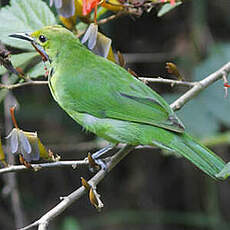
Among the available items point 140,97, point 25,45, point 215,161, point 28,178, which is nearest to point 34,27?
point 25,45

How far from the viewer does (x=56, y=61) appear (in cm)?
263

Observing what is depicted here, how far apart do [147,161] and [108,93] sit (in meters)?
2.37

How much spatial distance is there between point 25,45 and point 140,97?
690mm

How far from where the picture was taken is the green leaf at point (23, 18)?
8.88ft

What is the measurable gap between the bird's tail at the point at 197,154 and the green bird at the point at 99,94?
0.10 meters

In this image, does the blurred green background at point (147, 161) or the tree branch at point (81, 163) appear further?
the blurred green background at point (147, 161)

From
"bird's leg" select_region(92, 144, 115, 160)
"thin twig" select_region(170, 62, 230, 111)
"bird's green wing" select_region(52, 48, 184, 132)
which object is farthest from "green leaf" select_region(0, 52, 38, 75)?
"thin twig" select_region(170, 62, 230, 111)

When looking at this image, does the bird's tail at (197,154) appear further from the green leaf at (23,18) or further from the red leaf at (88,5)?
the green leaf at (23,18)

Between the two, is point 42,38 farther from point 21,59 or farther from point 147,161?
point 147,161

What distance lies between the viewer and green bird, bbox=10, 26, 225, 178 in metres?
2.43

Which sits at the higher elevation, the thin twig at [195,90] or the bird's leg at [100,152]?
the thin twig at [195,90]

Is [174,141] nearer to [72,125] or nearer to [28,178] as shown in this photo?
[72,125]

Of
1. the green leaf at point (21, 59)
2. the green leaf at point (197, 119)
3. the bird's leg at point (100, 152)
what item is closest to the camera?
the bird's leg at point (100, 152)

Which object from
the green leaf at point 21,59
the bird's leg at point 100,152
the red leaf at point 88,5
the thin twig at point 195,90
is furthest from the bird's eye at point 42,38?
the thin twig at point 195,90
